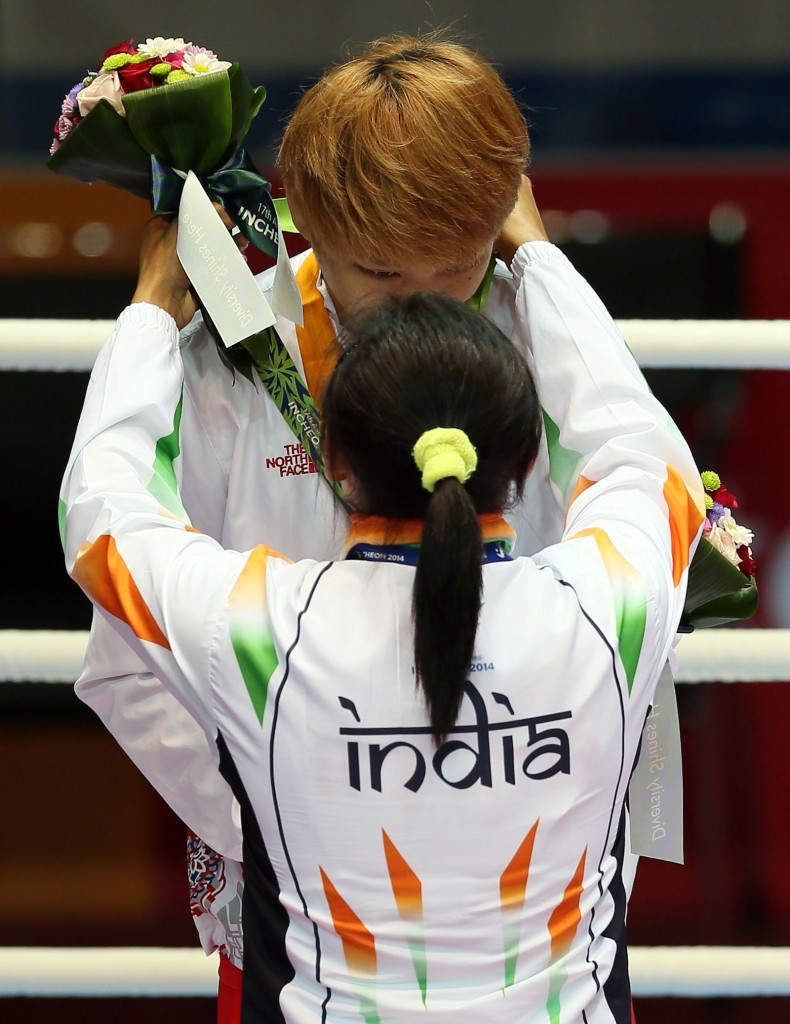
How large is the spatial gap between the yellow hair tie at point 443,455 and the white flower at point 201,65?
402 millimetres

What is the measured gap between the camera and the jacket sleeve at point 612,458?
36.2 inches

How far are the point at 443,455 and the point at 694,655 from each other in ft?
2.25

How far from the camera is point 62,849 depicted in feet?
8.48

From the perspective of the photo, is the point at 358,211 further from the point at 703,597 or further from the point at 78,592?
the point at 78,592

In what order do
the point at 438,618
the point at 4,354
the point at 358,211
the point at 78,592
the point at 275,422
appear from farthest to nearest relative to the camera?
the point at 78,592, the point at 4,354, the point at 275,422, the point at 358,211, the point at 438,618

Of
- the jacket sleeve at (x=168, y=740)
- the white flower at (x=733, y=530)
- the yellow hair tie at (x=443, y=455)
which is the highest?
the yellow hair tie at (x=443, y=455)

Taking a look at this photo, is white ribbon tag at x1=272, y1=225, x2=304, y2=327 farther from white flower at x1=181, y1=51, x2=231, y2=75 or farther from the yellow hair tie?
the yellow hair tie

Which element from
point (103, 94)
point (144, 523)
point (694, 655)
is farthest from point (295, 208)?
point (694, 655)

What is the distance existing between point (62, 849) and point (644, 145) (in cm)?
179

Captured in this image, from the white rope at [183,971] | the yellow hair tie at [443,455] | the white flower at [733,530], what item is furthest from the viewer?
the white rope at [183,971]

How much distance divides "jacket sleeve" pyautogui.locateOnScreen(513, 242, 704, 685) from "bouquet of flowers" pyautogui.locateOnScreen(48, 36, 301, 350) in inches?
8.4

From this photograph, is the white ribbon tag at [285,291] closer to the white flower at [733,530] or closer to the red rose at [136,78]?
the red rose at [136,78]

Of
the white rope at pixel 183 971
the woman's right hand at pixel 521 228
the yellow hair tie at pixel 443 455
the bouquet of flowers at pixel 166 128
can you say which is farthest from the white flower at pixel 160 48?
the white rope at pixel 183 971

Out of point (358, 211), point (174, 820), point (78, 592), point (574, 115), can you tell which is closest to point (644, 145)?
point (574, 115)
